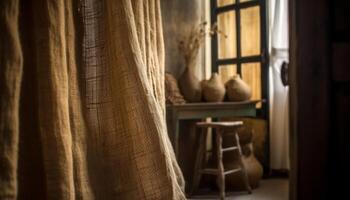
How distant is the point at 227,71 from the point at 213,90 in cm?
107

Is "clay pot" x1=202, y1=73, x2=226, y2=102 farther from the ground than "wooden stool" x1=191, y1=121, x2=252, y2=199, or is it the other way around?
"clay pot" x1=202, y1=73, x2=226, y2=102

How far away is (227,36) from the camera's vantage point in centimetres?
454

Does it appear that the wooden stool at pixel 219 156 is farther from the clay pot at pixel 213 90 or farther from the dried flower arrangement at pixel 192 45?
the dried flower arrangement at pixel 192 45

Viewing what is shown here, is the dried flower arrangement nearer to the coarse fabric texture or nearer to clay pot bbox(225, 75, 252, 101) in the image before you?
clay pot bbox(225, 75, 252, 101)

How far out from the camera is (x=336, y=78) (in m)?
0.98

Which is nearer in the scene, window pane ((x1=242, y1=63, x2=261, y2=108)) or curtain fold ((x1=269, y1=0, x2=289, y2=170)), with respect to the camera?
curtain fold ((x1=269, y1=0, x2=289, y2=170))

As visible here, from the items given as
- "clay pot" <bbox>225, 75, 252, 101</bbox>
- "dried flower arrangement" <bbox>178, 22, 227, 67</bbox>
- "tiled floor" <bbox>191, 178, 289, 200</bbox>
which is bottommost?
"tiled floor" <bbox>191, 178, 289, 200</bbox>

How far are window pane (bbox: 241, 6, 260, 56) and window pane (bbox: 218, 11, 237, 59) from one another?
0.38 ft

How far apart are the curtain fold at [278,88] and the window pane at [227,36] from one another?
0.46 meters

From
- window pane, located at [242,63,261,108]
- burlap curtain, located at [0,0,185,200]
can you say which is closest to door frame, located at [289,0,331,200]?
burlap curtain, located at [0,0,185,200]

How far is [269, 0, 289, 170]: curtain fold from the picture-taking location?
411 centimetres

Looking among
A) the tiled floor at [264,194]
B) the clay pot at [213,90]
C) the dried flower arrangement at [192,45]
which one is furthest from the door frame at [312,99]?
the dried flower arrangement at [192,45]

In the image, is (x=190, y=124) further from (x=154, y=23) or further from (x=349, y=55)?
(x=349, y=55)

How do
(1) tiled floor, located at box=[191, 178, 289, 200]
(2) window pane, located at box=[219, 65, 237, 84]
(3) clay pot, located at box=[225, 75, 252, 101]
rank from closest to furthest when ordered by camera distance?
(1) tiled floor, located at box=[191, 178, 289, 200] → (3) clay pot, located at box=[225, 75, 252, 101] → (2) window pane, located at box=[219, 65, 237, 84]
